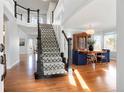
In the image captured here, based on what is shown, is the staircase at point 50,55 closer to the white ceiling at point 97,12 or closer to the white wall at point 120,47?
the white ceiling at point 97,12

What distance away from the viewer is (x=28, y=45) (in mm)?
15758

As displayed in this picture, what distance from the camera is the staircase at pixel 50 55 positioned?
14.9 ft

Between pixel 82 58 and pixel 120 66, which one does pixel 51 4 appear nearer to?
pixel 82 58

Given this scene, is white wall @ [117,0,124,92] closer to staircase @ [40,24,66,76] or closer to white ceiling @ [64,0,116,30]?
white ceiling @ [64,0,116,30]

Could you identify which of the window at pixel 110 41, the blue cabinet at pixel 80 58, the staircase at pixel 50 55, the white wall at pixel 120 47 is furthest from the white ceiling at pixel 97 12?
the window at pixel 110 41

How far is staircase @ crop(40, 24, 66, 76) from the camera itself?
455 centimetres

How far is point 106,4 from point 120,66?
2900mm

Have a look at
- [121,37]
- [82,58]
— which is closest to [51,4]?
[82,58]

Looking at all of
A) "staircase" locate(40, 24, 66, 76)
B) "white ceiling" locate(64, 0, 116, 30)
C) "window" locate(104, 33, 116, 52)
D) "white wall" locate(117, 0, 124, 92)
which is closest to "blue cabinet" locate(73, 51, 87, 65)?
"staircase" locate(40, 24, 66, 76)

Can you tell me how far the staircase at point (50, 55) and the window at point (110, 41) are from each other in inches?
207

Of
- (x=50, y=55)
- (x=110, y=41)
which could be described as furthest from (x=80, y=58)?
(x=110, y=41)

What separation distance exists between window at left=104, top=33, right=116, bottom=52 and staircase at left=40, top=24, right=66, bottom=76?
207 inches

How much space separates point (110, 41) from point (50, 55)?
21.3 feet

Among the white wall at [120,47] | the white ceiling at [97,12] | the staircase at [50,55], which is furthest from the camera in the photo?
the staircase at [50,55]
